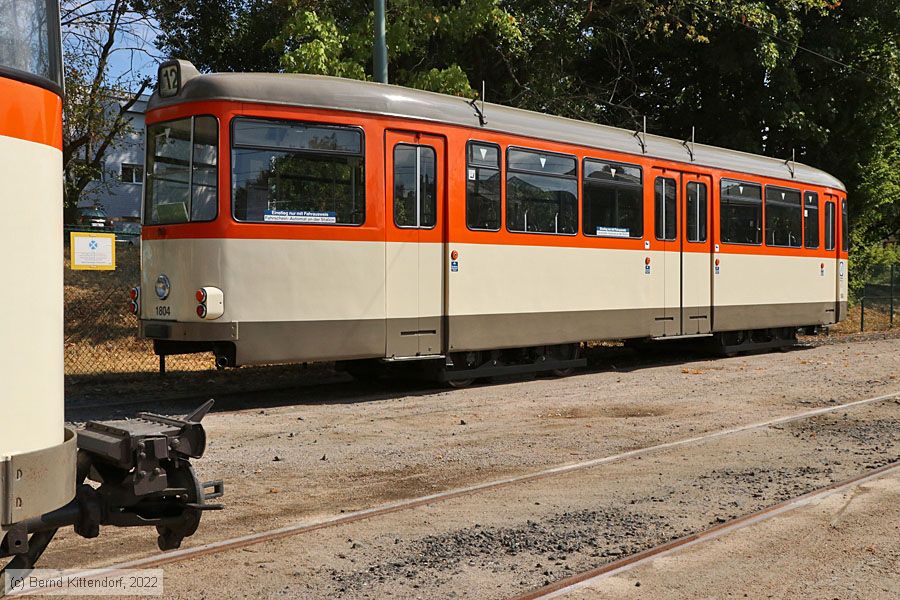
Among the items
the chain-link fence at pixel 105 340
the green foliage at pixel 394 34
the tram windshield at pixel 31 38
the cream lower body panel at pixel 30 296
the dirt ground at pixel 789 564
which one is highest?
the green foliage at pixel 394 34

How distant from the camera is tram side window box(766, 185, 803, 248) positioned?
1691 centimetres

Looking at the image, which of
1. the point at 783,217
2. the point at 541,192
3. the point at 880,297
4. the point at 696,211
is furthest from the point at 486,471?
the point at 880,297

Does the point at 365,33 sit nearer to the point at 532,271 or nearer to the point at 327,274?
the point at 532,271

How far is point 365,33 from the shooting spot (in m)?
15.7

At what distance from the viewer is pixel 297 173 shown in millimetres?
10234

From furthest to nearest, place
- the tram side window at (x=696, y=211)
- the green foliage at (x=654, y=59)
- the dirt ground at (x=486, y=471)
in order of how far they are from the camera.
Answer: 1. the green foliage at (x=654, y=59)
2. the tram side window at (x=696, y=211)
3. the dirt ground at (x=486, y=471)

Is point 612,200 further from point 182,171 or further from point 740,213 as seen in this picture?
point 182,171

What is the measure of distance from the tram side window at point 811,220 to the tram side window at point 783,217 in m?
0.19

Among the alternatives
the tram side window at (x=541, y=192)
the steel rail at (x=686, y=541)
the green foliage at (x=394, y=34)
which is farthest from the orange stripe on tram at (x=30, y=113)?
the green foliage at (x=394, y=34)

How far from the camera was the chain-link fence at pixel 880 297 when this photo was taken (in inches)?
1042

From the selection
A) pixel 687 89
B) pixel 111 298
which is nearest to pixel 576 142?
pixel 111 298

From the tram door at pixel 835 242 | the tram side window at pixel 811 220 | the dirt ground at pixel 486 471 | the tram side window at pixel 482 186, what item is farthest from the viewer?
the tram door at pixel 835 242

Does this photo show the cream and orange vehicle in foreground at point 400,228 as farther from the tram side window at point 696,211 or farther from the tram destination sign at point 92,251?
the tram destination sign at point 92,251

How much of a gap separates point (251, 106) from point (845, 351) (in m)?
12.2
